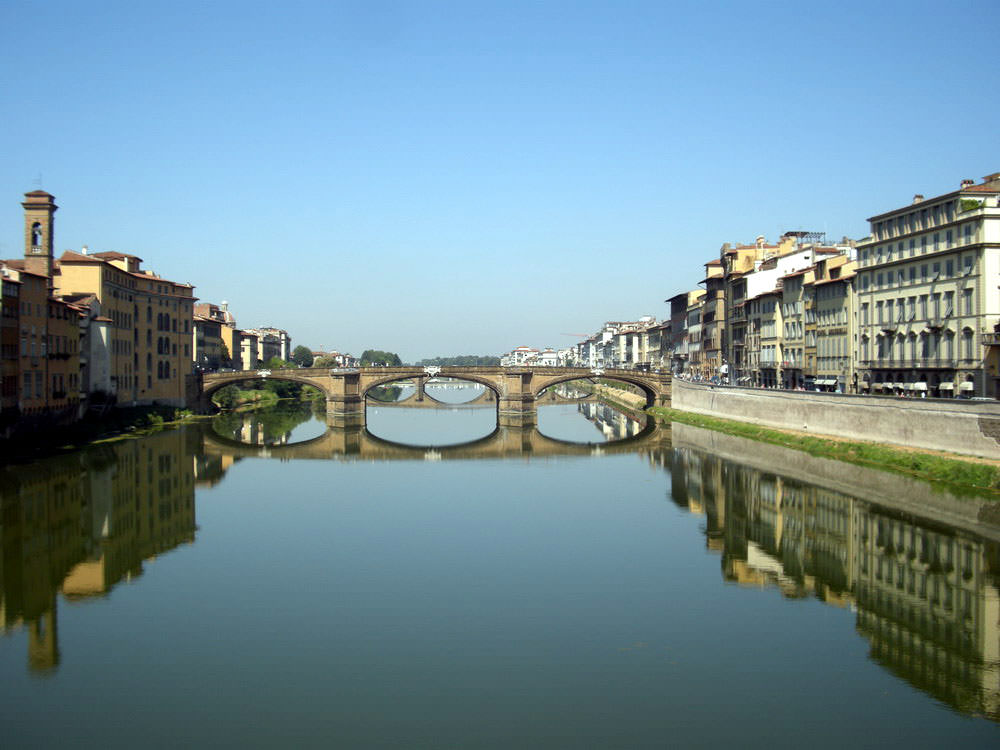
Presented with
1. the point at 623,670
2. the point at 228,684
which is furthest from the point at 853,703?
the point at 228,684

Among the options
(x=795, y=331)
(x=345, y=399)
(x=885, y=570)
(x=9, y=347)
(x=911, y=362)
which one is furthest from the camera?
(x=345, y=399)

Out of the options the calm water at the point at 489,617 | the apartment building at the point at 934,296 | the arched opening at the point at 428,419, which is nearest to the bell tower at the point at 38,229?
the calm water at the point at 489,617

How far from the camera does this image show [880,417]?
119 feet

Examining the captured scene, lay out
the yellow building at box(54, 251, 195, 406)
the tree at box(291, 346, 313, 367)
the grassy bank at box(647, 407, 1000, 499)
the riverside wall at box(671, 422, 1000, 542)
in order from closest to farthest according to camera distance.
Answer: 1. the riverside wall at box(671, 422, 1000, 542)
2. the grassy bank at box(647, 407, 1000, 499)
3. the yellow building at box(54, 251, 195, 406)
4. the tree at box(291, 346, 313, 367)

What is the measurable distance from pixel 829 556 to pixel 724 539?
120 inches

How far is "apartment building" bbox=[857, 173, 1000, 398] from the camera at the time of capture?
35000 millimetres

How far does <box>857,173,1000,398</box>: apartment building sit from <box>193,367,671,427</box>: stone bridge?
25.5m

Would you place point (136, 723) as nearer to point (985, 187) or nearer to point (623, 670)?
point (623, 670)

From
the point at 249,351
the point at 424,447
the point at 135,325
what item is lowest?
the point at 424,447

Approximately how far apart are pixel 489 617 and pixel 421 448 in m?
34.1

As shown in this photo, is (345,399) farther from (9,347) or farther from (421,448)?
(9,347)

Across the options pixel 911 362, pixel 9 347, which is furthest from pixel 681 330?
pixel 9 347

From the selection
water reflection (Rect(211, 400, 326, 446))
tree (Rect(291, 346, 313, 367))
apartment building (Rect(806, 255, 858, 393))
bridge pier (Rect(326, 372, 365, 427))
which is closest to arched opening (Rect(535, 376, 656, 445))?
apartment building (Rect(806, 255, 858, 393))

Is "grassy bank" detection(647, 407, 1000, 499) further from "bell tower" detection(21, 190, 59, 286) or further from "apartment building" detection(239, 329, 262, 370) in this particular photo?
"apartment building" detection(239, 329, 262, 370)
